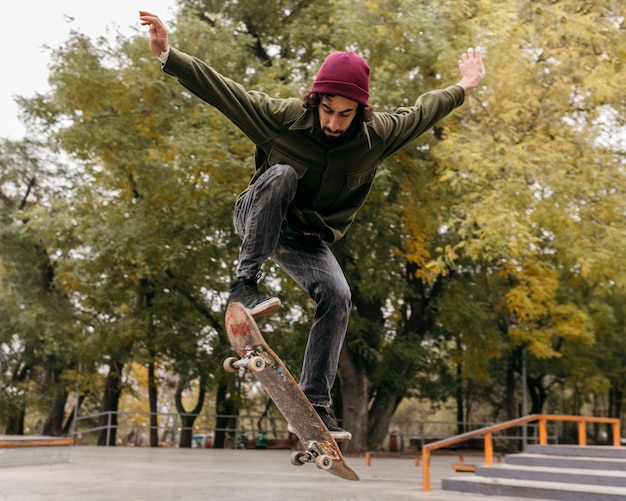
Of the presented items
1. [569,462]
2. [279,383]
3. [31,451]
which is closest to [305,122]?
[279,383]

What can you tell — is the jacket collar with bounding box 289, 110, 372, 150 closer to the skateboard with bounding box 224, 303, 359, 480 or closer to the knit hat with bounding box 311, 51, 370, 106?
the knit hat with bounding box 311, 51, 370, 106

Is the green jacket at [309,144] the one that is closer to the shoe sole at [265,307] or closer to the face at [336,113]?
the face at [336,113]

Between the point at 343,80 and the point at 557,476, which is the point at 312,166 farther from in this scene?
the point at 557,476

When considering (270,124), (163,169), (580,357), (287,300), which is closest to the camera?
(270,124)

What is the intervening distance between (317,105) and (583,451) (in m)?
9.69

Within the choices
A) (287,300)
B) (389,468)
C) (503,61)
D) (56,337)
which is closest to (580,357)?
(287,300)

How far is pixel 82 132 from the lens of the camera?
18.3 meters

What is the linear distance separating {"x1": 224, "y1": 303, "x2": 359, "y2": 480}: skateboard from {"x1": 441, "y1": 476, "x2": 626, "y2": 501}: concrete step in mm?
5880

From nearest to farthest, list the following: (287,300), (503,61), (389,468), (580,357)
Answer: (503,61) < (389,468) < (287,300) < (580,357)

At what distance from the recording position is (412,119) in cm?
439

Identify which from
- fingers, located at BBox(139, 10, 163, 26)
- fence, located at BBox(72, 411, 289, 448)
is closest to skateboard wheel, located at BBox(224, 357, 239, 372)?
fingers, located at BBox(139, 10, 163, 26)

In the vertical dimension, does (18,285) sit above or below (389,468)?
above

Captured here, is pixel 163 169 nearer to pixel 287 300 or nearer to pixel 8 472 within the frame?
pixel 287 300

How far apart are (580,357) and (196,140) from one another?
18.6 meters
